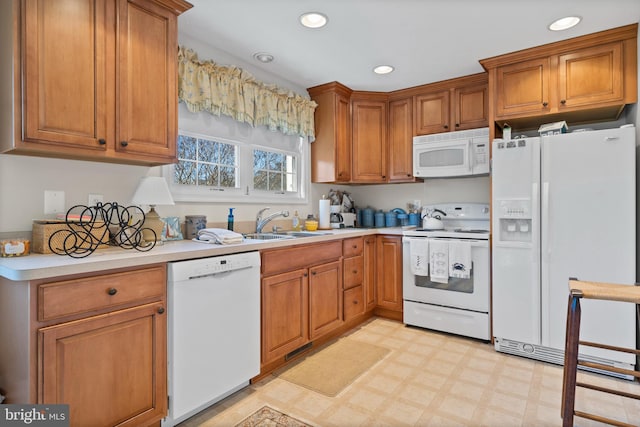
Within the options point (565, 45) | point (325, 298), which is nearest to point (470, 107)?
point (565, 45)

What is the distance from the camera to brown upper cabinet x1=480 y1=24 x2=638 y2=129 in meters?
2.45

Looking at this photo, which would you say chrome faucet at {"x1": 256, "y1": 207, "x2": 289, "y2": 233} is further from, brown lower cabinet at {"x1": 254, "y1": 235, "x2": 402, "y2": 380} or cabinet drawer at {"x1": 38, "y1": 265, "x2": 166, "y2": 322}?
cabinet drawer at {"x1": 38, "y1": 265, "x2": 166, "y2": 322}

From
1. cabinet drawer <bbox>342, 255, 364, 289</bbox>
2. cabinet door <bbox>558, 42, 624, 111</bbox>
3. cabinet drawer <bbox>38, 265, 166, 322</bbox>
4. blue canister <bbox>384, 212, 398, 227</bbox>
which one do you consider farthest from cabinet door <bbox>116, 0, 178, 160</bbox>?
cabinet door <bbox>558, 42, 624, 111</bbox>

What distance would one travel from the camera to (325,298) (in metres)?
2.84

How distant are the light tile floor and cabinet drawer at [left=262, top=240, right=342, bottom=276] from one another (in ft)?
2.42

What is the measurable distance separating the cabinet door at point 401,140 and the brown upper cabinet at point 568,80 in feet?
3.01

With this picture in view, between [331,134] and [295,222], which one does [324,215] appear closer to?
[295,222]

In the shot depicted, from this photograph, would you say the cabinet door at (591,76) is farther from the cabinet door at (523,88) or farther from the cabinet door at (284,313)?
the cabinet door at (284,313)

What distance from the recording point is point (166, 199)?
204 centimetres

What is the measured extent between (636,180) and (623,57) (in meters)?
0.86

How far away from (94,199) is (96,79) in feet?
2.18

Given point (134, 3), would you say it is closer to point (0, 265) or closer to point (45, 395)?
point (0, 265)

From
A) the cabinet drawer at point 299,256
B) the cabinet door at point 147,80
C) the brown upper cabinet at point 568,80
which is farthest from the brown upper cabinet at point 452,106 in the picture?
the cabinet door at point 147,80

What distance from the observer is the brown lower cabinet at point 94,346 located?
1324 millimetres
